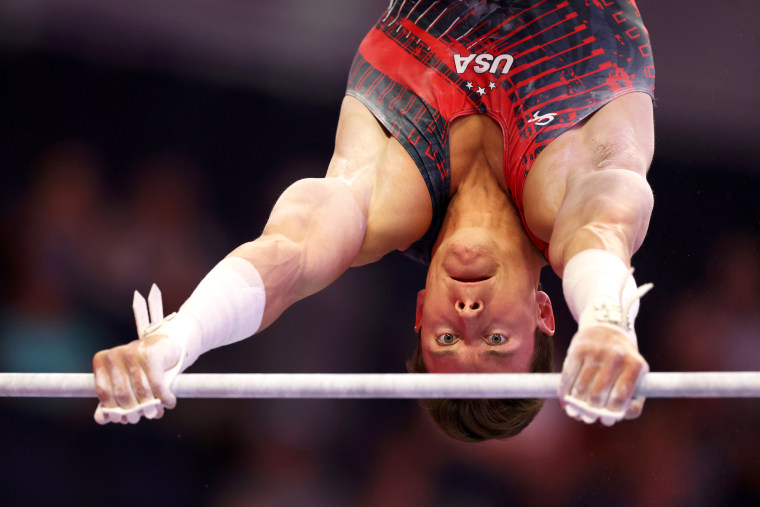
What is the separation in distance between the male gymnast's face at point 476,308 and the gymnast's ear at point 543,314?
0.32ft

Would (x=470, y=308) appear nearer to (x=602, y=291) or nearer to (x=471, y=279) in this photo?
(x=471, y=279)

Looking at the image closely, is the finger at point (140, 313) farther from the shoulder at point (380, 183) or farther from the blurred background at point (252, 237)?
the blurred background at point (252, 237)

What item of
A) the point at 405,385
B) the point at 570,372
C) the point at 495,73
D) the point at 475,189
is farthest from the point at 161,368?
the point at 495,73

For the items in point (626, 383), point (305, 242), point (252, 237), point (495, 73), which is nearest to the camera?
point (626, 383)

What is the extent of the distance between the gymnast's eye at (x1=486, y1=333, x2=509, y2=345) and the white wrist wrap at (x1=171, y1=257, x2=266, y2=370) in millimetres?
470

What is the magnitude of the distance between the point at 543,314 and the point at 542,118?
43cm

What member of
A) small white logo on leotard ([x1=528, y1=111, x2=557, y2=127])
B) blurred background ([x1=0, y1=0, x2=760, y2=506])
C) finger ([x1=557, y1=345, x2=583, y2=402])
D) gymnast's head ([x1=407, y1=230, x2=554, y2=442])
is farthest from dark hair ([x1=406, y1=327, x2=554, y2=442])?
finger ([x1=557, y1=345, x2=583, y2=402])

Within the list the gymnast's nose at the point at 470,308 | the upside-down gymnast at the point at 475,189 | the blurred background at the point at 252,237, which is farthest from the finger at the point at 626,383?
the blurred background at the point at 252,237

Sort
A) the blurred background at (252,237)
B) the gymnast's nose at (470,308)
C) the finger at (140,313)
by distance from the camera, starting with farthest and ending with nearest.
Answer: the blurred background at (252,237) → the gymnast's nose at (470,308) → the finger at (140,313)

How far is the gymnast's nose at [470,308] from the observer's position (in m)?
1.57

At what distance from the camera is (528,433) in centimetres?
246

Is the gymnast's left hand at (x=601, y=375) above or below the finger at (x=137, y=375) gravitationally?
below

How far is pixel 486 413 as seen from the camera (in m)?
1.84

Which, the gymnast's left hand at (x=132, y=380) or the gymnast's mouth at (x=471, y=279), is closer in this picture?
the gymnast's left hand at (x=132, y=380)
